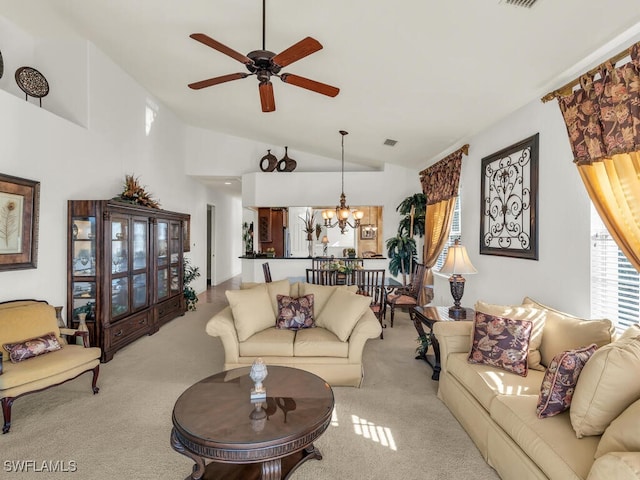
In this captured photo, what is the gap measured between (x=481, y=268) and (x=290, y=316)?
244cm

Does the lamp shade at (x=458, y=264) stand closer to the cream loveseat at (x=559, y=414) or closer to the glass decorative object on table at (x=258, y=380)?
the cream loveseat at (x=559, y=414)

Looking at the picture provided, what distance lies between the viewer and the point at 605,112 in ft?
7.29

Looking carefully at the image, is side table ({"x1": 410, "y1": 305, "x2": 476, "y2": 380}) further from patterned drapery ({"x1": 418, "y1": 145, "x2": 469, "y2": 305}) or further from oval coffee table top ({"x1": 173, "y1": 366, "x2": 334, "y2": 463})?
oval coffee table top ({"x1": 173, "y1": 366, "x2": 334, "y2": 463})

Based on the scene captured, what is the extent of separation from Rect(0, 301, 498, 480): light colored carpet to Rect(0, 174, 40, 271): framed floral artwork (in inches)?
51.6

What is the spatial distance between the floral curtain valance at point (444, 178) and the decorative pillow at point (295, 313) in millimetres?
2719

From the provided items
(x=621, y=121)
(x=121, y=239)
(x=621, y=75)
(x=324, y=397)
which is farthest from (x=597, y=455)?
(x=121, y=239)

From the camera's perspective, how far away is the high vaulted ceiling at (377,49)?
2.33 m

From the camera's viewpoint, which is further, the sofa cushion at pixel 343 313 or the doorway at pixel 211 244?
the doorway at pixel 211 244

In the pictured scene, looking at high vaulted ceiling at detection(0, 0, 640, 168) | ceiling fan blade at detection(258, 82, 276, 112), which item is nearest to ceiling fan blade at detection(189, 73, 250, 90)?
ceiling fan blade at detection(258, 82, 276, 112)

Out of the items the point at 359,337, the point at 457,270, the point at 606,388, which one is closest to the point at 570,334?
the point at 606,388

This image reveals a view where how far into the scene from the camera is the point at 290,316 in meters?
3.56

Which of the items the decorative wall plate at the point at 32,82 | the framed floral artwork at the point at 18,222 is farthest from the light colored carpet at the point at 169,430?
the decorative wall plate at the point at 32,82

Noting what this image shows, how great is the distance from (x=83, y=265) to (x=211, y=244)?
557 centimetres

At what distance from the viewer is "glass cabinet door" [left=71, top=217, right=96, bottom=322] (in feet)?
13.0
